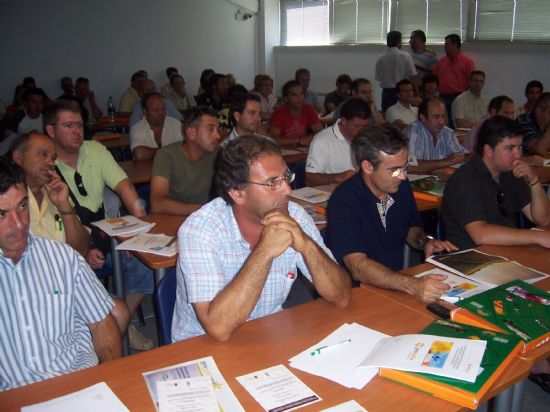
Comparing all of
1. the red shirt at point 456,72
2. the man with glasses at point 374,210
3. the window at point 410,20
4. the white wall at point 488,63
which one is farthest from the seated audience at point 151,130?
the window at point 410,20

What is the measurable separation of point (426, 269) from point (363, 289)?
336 mm

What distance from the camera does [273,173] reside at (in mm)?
1824

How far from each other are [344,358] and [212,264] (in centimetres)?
53

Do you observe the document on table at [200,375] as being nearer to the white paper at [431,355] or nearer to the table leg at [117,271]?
the white paper at [431,355]

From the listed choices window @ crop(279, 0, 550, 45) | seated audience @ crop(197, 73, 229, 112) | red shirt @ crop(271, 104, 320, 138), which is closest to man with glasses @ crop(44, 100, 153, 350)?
red shirt @ crop(271, 104, 320, 138)

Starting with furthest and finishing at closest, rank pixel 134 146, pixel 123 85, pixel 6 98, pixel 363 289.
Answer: pixel 123 85 → pixel 6 98 → pixel 134 146 → pixel 363 289

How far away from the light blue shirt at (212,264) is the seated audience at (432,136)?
278 cm

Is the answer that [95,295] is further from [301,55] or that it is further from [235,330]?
[301,55]

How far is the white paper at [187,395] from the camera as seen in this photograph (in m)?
1.29

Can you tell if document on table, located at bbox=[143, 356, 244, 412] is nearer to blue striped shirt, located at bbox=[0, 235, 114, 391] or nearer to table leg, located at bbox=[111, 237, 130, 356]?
blue striped shirt, located at bbox=[0, 235, 114, 391]

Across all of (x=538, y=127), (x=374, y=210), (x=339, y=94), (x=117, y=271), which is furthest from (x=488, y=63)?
(x=117, y=271)

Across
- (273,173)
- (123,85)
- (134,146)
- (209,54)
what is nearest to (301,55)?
(209,54)

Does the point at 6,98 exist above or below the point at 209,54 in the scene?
below

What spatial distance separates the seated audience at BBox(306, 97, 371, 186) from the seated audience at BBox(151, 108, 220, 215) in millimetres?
855
